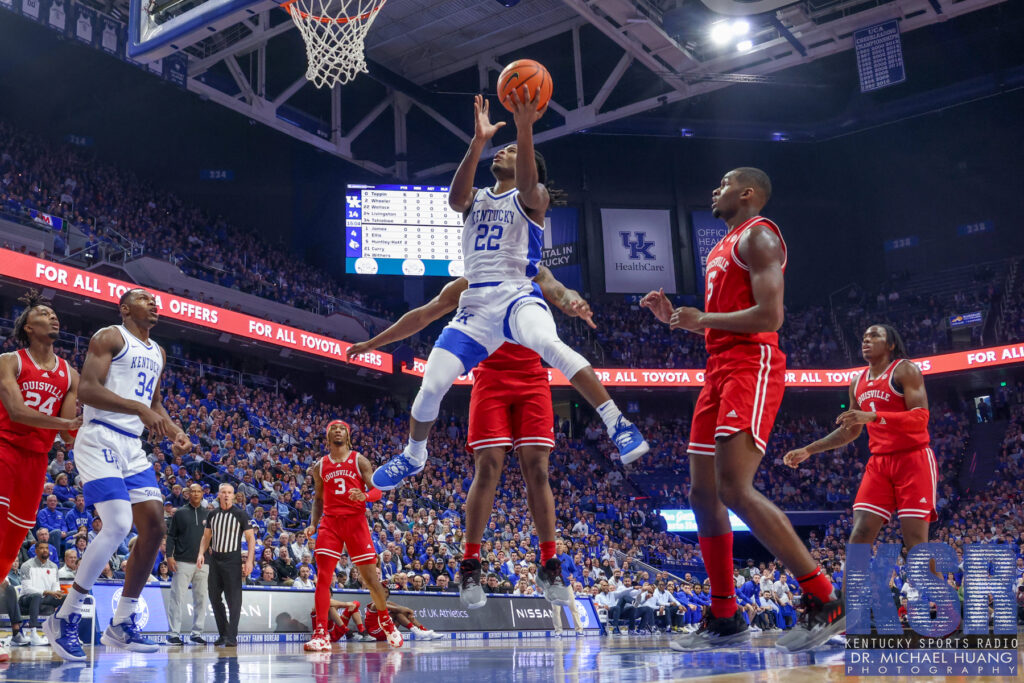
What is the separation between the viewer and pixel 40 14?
66.8 ft

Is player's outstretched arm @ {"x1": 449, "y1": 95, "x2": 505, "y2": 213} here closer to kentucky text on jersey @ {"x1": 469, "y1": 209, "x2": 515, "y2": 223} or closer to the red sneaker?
kentucky text on jersey @ {"x1": 469, "y1": 209, "x2": 515, "y2": 223}

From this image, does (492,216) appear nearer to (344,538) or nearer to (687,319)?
(687,319)

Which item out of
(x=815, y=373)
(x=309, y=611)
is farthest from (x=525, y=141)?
(x=815, y=373)

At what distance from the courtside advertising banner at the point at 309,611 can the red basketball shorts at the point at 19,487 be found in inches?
142

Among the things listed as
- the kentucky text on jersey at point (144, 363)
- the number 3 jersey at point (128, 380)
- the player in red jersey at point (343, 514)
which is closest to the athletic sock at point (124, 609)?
the number 3 jersey at point (128, 380)

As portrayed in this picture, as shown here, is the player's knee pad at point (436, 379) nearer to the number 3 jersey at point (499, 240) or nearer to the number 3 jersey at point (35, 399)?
the number 3 jersey at point (499, 240)

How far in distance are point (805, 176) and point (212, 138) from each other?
21.6 meters

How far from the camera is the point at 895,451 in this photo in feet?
22.5

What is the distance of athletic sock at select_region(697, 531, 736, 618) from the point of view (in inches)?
187

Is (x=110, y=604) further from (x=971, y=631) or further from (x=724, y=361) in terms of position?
(x=971, y=631)

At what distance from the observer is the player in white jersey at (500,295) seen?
5250mm

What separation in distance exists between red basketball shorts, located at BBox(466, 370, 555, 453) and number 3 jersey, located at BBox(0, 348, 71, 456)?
2836 millimetres

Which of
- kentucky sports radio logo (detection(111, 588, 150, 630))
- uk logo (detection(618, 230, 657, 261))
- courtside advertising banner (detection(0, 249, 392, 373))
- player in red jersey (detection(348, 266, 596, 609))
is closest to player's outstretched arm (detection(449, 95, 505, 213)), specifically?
player in red jersey (detection(348, 266, 596, 609))

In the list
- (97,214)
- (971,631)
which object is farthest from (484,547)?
(971,631)
